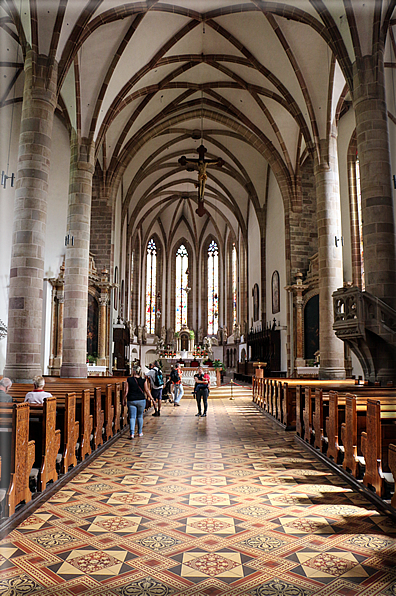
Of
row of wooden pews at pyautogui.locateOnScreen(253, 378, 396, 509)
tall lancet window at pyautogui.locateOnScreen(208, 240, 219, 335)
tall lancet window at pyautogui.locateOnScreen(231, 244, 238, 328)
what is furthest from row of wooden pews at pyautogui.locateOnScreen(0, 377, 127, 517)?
tall lancet window at pyautogui.locateOnScreen(208, 240, 219, 335)

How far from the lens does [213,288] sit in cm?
3678

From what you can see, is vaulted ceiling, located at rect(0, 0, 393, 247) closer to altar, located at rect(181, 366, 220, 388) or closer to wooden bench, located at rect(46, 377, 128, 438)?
wooden bench, located at rect(46, 377, 128, 438)

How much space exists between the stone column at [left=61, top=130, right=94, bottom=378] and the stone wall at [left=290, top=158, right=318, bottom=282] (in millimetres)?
9277

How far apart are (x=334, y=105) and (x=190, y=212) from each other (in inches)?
846

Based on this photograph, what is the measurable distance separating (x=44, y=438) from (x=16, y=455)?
0.71 m

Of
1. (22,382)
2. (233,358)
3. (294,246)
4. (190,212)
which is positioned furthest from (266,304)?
(22,382)

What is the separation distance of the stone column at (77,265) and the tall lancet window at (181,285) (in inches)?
867

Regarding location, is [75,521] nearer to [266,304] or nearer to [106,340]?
[106,340]

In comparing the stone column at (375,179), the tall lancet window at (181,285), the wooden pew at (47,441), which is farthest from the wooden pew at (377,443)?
the tall lancet window at (181,285)

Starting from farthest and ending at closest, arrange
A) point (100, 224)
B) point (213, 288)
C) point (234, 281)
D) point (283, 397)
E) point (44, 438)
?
1. point (213, 288)
2. point (234, 281)
3. point (100, 224)
4. point (283, 397)
5. point (44, 438)

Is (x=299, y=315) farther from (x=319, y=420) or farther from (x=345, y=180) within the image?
(x=319, y=420)

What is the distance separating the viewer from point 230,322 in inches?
1332

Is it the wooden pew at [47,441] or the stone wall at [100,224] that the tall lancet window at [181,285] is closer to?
the stone wall at [100,224]

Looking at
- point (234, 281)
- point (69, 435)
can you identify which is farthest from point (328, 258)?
point (234, 281)
